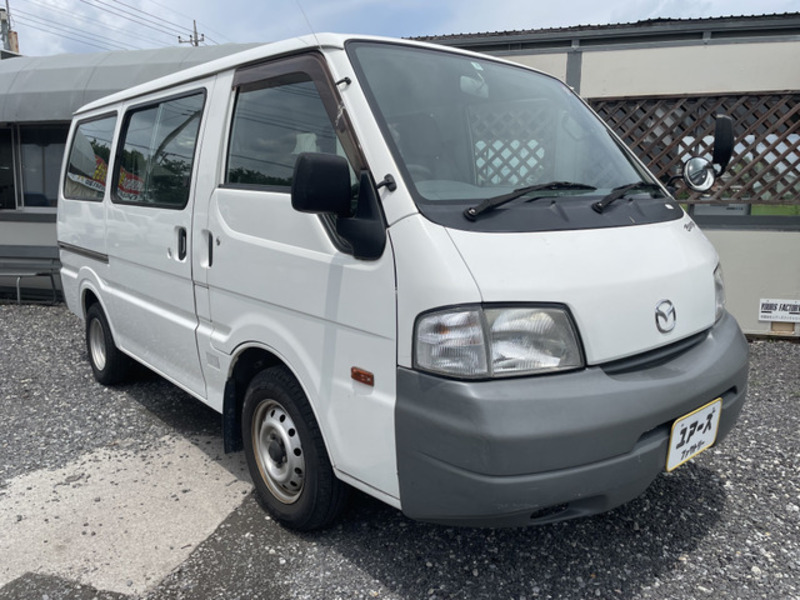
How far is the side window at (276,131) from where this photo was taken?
237 cm

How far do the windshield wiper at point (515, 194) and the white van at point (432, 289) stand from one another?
1 cm

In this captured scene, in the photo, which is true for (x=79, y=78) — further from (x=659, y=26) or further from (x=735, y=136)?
(x=735, y=136)

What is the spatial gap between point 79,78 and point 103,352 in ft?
17.3

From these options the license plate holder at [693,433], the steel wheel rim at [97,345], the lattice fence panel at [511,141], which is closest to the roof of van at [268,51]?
the lattice fence panel at [511,141]

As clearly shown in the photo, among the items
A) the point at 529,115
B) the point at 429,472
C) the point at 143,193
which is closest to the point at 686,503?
the point at 429,472

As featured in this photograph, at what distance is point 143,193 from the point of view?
3.56 meters

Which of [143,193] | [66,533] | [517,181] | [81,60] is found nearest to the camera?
[517,181]

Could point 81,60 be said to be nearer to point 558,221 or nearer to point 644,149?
point 644,149

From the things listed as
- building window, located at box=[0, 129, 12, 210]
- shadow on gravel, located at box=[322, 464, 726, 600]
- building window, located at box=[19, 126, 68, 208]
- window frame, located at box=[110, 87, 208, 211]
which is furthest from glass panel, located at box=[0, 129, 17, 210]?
shadow on gravel, located at box=[322, 464, 726, 600]

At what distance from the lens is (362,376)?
Result: 6.83ft

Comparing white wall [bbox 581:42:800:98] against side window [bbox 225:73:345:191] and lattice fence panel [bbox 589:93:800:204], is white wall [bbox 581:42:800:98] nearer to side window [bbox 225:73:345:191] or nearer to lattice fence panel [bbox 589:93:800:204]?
lattice fence panel [bbox 589:93:800:204]

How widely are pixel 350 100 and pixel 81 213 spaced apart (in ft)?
10.4

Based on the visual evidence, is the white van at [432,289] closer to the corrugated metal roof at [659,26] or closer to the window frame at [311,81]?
the window frame at [311,81]

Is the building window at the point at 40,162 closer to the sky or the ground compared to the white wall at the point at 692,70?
closer to the ground
